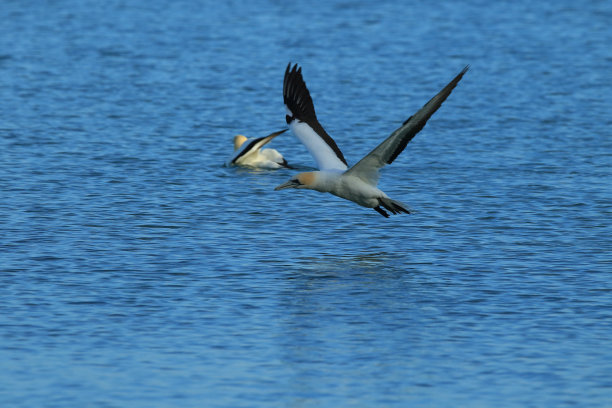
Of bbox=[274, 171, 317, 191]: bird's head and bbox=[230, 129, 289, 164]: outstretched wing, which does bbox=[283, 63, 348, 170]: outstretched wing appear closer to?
bbox=[274, 171, 317, 191]: bird's head

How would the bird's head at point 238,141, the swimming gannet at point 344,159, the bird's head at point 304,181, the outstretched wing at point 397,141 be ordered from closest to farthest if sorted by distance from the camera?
the outstretched wing at point 397,141 < the swimming gannet at point 344,159 < the bird's head at point 304,181 < the bird's head at point 238,141

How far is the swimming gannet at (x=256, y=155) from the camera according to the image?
20766mm

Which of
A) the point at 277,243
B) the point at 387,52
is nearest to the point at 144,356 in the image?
the point at 277,243

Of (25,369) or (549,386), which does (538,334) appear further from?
(25,369)

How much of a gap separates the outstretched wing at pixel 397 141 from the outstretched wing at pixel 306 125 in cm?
90

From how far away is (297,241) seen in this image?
1560 centimetres

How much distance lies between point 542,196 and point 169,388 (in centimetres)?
934

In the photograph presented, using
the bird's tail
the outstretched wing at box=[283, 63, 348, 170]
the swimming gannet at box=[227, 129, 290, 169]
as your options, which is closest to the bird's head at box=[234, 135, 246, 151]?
the swimming gannet at box=[227, 129, 290, 169]

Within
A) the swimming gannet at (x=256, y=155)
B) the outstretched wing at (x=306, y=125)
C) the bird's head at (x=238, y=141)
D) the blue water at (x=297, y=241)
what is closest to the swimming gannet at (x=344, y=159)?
the outstretched wing at (x=306, y=125)

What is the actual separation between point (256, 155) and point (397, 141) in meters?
7.42

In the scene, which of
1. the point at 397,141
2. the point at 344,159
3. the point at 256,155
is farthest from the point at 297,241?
the point at 256,155

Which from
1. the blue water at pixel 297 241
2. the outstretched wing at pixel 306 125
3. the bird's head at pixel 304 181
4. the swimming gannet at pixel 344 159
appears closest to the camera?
the blue water at pixel 297 241

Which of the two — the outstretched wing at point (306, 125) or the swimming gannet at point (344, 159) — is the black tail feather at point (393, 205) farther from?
the outstretched wing at point (306, 125)

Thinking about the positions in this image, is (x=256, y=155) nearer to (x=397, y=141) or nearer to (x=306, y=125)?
(x=306, y=125)
